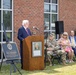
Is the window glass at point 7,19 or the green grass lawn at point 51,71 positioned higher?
the window glass at point 7,19

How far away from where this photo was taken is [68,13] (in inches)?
555

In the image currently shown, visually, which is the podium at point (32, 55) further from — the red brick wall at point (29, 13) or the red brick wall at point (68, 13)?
the red brick wall at point (68, 13)

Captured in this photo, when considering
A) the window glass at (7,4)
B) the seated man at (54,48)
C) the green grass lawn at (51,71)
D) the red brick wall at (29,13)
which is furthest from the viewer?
the red brick wall at (29,13)

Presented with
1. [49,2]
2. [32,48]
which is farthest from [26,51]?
[49,2]

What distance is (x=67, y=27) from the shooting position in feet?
46.0

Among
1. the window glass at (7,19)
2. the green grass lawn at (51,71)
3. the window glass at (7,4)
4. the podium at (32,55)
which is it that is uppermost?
the window glass at (7,4)

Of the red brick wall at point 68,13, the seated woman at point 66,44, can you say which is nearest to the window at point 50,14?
the red brick wall at point 68,13

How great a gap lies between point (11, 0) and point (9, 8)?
334 millimetres

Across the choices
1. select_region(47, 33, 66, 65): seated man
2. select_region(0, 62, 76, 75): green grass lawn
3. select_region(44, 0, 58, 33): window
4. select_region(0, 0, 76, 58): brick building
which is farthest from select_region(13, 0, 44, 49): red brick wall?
select_region(0, 62, 76, 75): green grass lawn

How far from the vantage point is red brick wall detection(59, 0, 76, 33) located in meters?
13.7

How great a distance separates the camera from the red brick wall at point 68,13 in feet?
44.8

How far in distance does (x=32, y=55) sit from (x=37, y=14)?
349cm

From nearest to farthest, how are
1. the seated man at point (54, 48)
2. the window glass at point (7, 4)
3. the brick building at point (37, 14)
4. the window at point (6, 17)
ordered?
the seated man at point (54, 48), the window at point (6, 17), the window glass at point (7, 4), the brick building at point (37, 14)

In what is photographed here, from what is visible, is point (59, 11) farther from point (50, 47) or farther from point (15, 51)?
point (15, 51)
